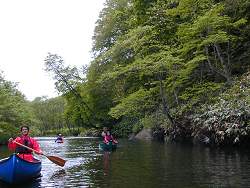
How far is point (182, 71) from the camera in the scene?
31.6 meters

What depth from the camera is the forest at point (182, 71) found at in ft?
90.9

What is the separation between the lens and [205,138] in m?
30.7

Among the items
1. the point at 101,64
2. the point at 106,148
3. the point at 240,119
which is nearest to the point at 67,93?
the point at 101,64

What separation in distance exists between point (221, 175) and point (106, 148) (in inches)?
613

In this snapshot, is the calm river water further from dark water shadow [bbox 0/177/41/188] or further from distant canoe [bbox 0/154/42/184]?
distant canoe [bbox 0/154/42/184]

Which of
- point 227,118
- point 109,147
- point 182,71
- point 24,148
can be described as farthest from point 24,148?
point 182,71

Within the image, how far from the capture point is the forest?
2772 centimetres

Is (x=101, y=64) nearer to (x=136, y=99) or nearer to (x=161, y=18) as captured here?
(x=161, y=18)

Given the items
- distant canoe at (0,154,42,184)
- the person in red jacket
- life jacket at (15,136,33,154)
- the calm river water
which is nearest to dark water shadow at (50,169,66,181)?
the calm river water

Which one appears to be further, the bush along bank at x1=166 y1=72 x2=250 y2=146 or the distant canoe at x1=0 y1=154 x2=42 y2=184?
the bush along bank at x1=166 y1=72 x2=250 y2=146

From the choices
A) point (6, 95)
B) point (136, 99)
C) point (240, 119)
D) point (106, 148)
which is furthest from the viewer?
point (6, 95)

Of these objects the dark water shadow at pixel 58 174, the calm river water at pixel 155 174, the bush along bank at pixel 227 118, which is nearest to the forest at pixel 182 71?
the bush along bank at pixel 227 118

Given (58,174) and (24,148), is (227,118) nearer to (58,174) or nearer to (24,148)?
(58,174)

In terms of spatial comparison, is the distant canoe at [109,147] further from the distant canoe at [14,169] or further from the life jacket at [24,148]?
the distant canoe at [14,169]
